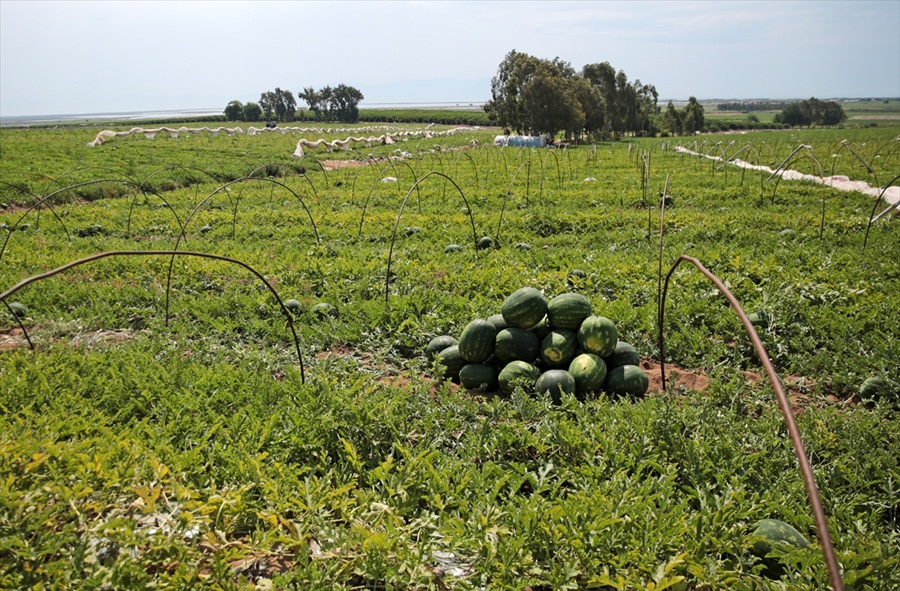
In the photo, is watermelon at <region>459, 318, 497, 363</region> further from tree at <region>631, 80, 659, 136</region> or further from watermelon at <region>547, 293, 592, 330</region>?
tree at <region>631, 80, 659, 136</region>

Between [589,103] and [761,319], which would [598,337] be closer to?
[761,319]

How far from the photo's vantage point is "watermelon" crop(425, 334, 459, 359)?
6062mm

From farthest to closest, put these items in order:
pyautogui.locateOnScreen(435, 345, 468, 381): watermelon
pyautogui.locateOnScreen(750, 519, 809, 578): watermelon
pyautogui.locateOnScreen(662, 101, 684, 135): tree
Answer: pyautogui.locateOnScreen(662, 101, 684, 135): tree → pyautogui.locateOnScreen(435, 345, 468, 381): watermelon → pyautogui.locateOnScreen(750, 519, 809, 578): watermelon

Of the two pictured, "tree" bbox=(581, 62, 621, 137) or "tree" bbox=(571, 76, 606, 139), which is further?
"tree" bbox=(581, 62, 621, 137)

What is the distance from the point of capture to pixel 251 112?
4968 inches

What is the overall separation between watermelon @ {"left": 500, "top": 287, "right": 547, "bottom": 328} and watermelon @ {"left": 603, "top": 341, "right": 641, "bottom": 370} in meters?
0.78

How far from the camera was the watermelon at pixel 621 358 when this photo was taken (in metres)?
5.34

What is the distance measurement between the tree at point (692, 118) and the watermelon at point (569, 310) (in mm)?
85668

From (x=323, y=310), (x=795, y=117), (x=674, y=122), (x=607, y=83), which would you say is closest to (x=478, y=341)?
(x=323, y=310)

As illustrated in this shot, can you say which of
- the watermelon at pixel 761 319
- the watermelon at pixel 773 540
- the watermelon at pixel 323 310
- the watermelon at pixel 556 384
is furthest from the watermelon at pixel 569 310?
the watermelon at pixel 323 310

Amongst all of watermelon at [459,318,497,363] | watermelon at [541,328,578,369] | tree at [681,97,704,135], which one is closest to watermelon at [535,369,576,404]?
watermelon at [541,328,578,369]

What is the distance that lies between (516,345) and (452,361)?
75cm

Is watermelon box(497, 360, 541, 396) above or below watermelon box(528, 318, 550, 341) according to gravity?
below

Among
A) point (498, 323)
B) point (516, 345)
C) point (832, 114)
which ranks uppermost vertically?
point (832, 114)
